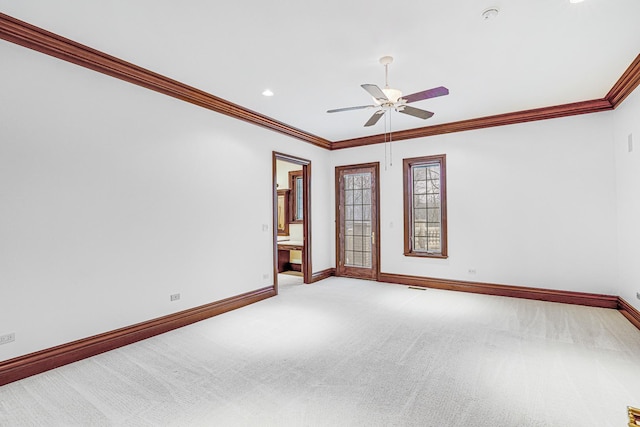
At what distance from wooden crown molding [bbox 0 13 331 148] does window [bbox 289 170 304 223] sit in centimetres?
308

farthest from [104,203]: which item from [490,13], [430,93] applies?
[490,13]

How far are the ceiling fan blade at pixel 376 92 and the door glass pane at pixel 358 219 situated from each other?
3.47 meters

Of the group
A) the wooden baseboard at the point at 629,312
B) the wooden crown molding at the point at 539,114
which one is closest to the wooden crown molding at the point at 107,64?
the wooden crown molding at the point at 539,114

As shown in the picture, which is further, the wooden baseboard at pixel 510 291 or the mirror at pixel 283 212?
the mirror at pixel 283 212

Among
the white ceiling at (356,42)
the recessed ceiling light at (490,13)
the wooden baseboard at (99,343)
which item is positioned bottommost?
the wooden baseboard at (99,343)

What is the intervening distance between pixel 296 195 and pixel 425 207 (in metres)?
3.25

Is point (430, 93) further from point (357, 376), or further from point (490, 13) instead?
point (357, 376)

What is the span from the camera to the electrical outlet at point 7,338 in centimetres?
265

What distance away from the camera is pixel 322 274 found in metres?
6.88

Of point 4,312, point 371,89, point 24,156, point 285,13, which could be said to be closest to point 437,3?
point 371,89

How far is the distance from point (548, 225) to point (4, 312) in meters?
6.69

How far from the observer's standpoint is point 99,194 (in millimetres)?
3289

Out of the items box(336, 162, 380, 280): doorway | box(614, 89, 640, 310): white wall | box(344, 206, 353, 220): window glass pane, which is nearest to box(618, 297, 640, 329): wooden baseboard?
box(614, 89, 640, 310): white wall

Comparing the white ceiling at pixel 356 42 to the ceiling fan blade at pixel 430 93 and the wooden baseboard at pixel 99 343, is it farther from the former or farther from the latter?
the wooden baseboard at pixel 99 343
